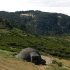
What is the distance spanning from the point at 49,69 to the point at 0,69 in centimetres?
1052

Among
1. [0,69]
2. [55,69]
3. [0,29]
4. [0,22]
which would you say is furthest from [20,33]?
[0,69]

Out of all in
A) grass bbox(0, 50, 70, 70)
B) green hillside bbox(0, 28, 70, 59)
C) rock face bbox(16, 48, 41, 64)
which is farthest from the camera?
green hillside bbox(0, 28, 70, 59)

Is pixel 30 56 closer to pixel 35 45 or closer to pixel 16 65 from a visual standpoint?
pixel 16 65

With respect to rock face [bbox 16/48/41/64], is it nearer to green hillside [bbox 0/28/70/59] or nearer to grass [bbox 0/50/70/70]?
grass [bbox 0/50/70/70]

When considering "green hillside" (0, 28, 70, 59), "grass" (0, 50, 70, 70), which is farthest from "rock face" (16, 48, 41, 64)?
"green hillside" (0, 28, 70, 59)

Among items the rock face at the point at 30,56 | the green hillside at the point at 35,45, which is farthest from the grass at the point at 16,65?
the green hillside at the point at 35,45

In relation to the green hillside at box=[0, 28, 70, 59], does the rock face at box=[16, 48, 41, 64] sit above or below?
above

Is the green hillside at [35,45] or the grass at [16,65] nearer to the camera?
the grass at [16,65]

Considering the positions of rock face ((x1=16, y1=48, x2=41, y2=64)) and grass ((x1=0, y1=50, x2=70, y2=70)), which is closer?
grass ((x1=0, y1=50, x2=70, y2=70))

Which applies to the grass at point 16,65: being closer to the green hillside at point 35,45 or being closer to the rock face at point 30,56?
the rock face at point 30,56

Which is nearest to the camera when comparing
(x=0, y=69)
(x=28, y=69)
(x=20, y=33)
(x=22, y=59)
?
(x=0, y=69)

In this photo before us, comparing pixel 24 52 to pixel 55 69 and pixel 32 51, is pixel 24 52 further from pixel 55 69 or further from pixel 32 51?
pixel 55 69

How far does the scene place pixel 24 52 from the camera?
4031cm

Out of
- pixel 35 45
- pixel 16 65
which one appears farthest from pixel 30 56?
pixel 35 45
